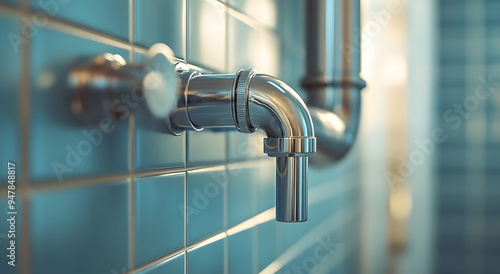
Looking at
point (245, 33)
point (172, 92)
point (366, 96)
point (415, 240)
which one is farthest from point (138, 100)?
point (415, 240)

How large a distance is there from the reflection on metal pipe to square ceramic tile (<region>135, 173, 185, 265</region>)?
0.27 meters

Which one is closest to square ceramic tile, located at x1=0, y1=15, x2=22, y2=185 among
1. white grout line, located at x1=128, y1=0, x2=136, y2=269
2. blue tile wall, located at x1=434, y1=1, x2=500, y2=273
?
white grout line, located at x1=128, y1=0, x2=136, y2=269

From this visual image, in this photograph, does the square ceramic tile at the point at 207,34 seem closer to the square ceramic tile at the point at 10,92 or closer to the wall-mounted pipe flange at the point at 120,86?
the wall-mounted pipe flange at the point at 120,86

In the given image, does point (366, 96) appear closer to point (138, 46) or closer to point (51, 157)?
point (138, 46)

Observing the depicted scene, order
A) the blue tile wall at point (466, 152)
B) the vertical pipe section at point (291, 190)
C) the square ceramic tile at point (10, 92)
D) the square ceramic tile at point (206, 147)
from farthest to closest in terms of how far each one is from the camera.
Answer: the blue tile wall at point (466, 152) → the square ceramic tile at point (206, 147) → the vertical pipe section at point (291, 190) → the square ceramic tile at point (10, 92)

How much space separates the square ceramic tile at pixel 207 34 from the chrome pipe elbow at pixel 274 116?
9cm

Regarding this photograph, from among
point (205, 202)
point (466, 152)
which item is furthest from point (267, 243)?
point (466, 152)

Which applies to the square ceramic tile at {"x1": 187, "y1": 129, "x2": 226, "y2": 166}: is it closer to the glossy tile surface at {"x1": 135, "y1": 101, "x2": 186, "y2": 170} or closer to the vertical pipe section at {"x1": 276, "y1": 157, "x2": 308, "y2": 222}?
the glossy tile surface at {"x1": 135, "y1": 101, "x2": 186, "y2": 170}

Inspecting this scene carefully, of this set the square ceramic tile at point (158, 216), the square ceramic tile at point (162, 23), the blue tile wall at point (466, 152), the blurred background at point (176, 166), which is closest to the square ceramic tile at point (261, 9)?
the blurred background at point (176, 166)

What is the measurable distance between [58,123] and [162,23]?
0.50ft

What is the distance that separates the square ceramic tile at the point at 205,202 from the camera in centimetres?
48

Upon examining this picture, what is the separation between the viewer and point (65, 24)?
313 mm

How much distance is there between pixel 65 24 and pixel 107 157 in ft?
0.32

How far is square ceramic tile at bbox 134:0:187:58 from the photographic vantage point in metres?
0.40
